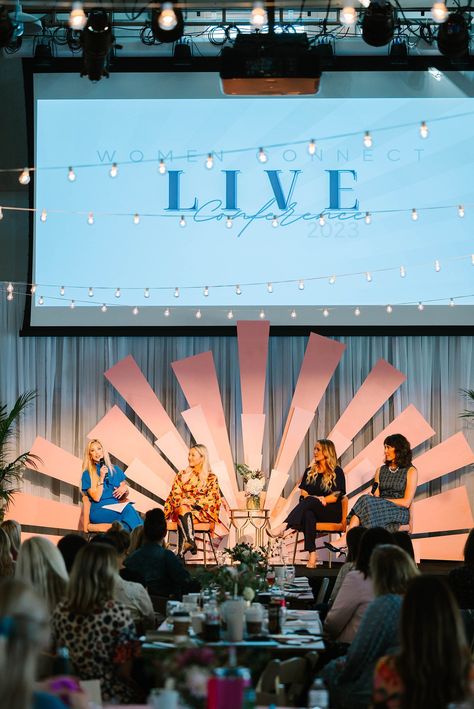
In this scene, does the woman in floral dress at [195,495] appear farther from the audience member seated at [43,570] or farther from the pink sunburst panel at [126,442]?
the audience member seated at [43,570]

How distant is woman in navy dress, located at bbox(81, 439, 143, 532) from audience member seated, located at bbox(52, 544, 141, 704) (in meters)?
5.72

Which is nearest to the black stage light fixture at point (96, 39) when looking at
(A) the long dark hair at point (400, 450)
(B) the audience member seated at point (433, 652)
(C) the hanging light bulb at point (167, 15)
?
(C) the hanging light bulb at point (167, 15)

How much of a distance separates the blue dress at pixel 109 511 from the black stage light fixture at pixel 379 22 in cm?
446

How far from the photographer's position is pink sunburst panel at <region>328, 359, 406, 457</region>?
34.1ft

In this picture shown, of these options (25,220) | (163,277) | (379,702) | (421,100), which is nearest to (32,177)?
(25,220)

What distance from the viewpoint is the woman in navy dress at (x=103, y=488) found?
9.45 m

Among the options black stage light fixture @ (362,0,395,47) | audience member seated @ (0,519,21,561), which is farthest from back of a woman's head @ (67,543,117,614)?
black stage light fixture @ (362,0,395,47)

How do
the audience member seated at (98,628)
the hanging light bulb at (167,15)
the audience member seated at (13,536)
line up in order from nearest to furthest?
the audience member seated at (98,628) → the audience member seated at (13,536) → the hanging light bulb at (167,15)

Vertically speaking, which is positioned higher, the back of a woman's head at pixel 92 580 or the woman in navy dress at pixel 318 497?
the woman in navy dress at pixel 318 497

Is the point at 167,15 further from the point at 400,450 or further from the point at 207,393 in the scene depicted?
the point at 207,393

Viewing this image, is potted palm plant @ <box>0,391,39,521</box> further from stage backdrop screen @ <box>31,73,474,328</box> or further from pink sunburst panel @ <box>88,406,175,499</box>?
stage backdrop screen @ <box>31,73,474,328</box>

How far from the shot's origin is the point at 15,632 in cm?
213

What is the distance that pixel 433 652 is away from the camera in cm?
262

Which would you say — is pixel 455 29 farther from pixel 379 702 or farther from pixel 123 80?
pixel 379 702
